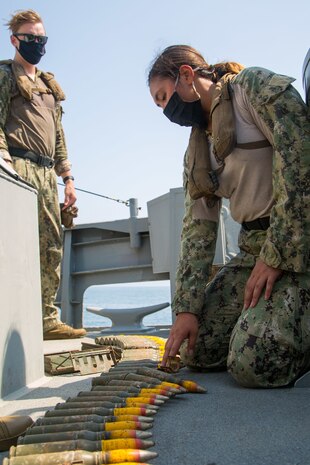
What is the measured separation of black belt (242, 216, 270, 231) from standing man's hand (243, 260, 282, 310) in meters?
0.36

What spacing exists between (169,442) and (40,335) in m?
1.84

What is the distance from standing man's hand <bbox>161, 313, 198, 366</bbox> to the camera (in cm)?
314

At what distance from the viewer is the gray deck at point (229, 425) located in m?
1.73

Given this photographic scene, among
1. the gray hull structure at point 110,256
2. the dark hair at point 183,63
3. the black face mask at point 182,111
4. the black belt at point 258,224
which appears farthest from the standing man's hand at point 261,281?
the gray hull structure at point 110,256

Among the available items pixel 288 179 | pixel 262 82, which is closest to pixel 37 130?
pixel 262 82

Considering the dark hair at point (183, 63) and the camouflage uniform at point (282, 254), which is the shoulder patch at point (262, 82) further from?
the dark hair at point (183, 63)

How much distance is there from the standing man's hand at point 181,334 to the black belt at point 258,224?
0.55 metres

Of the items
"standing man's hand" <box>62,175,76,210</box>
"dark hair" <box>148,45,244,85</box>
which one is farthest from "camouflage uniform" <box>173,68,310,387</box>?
"standing man's hand" <box>62,175,76,210</box>

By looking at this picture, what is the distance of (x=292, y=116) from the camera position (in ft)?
9.36

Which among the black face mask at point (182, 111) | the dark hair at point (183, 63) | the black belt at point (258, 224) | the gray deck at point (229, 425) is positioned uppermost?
the dark hair at point (183, 63)

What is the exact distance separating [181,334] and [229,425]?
3.81ft

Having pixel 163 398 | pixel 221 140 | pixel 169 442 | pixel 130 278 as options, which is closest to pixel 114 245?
pixel 130 278

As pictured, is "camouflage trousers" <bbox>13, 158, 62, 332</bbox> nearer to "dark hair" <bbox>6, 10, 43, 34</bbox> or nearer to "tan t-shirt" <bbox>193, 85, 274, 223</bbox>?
"dark hair" <bbox>6, 10, 43, 34</bbox>

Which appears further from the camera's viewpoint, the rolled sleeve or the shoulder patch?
the shoulder patch
